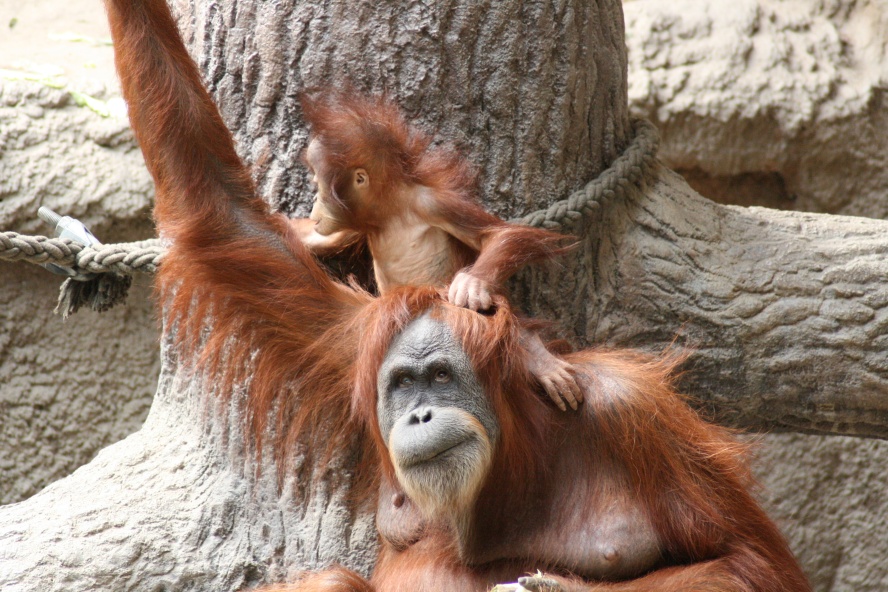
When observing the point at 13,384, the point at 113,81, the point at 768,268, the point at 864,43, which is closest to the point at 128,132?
the point at 113,81

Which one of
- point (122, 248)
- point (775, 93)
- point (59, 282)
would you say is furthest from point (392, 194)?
point (775, 93)

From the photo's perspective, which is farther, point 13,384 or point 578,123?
point 13,384

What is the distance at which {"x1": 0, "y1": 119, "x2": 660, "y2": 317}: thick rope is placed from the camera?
9.16ft

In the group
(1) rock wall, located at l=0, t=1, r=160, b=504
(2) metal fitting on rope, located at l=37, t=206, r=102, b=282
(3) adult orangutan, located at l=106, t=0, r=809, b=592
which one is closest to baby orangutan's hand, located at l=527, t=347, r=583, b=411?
(3) adult orangutan, located at l=106, t=0, r=809, b=592

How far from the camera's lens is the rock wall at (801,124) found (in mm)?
4898

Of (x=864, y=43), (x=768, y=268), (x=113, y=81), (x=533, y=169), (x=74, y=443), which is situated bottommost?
(x=74, y=443)

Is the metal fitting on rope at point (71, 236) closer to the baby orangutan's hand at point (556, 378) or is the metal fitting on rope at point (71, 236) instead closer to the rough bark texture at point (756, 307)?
the baby orangutan's hand at point (556, 378)

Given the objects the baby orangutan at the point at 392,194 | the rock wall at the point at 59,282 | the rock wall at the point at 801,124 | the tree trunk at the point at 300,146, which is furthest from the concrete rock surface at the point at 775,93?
the rock wall at the point at 59,282

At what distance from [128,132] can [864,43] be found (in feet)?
12.4

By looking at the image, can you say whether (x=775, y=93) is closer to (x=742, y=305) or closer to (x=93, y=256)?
(x=742, y=305)

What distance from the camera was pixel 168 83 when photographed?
243cm

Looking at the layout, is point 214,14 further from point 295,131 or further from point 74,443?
point 74,443

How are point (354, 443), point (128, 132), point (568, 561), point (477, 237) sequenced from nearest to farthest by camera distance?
point (568, 561), point (477, 237), point (354, 443), point (128, 132)

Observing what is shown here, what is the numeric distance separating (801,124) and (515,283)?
2692 mm
